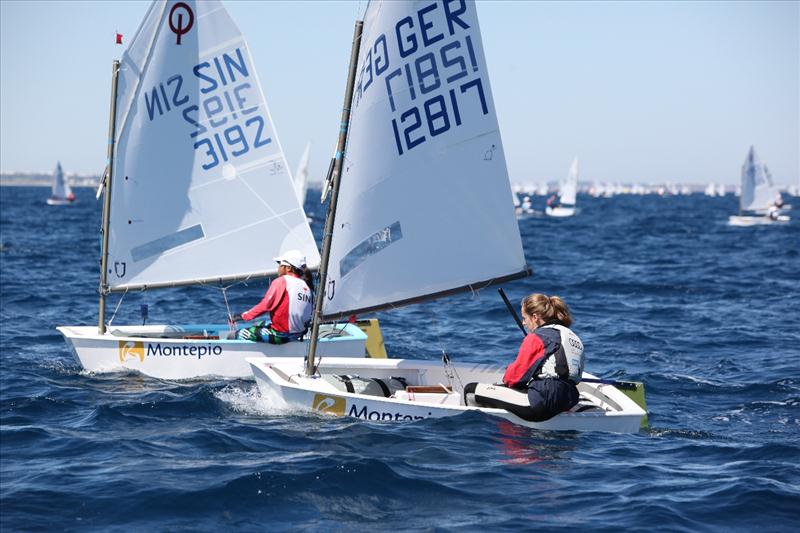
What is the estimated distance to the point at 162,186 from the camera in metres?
13.6

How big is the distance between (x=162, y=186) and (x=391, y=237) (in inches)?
190

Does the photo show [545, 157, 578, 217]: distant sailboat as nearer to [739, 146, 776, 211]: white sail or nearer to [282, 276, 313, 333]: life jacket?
[739, 146, 776, 211]: white sail

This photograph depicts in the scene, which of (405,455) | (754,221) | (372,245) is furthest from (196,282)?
(754,221)

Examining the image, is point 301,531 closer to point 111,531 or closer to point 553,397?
point 111,531

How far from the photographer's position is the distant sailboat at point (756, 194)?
62.1 meters

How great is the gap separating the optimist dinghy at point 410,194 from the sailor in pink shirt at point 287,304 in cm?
174

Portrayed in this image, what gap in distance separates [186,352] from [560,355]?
5618mm

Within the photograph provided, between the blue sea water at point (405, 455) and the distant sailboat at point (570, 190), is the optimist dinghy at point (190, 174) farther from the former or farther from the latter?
the distant sailboat at point (570, 190)

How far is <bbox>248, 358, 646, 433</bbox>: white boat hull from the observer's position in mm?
9109

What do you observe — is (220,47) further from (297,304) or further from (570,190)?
(570,190)

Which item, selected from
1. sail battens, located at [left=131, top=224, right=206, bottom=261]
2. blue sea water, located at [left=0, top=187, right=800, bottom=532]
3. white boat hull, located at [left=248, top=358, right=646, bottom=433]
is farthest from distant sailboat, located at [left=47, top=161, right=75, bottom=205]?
white boat hull, located at [left=248, top=358, right=646, bottom=433]

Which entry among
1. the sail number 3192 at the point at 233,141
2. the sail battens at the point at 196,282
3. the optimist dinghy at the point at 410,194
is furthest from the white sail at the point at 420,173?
the sail number 3192 at the point at 233,141

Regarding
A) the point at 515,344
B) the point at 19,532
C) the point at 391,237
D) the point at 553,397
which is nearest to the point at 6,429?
the point at 19,532

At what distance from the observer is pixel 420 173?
10094 mm
